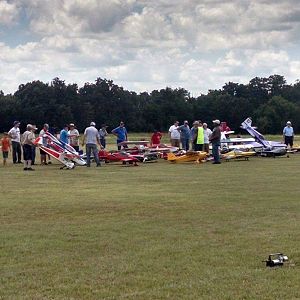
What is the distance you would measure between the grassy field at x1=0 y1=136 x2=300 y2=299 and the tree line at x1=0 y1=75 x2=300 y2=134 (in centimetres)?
8220

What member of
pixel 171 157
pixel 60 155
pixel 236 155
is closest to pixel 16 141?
pixel 60 155

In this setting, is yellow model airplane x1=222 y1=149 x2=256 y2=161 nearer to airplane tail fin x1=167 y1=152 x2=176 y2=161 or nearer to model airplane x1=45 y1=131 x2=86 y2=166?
airplane tail fin x1=167 y1=152 x2=176 y2=161

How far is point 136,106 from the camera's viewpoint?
120m

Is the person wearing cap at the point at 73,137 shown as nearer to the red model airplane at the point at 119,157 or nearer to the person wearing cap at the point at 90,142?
the red model airplane at the point at 119,157

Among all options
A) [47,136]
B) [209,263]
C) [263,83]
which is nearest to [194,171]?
[47,136]

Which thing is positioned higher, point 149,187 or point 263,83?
point 263,83

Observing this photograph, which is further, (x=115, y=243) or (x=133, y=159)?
(x=133, y=159)

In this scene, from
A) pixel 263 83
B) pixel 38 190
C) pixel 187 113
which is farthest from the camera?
pixel 263 83

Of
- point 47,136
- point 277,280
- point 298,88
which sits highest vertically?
point 298,88

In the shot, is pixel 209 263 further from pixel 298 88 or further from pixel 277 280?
pixel 298 88

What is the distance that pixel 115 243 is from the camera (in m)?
9.48

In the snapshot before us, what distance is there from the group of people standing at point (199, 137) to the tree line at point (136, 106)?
6341 centimetres

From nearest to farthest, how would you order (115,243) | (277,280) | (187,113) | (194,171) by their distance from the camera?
(277,280)
(115,243)
(194,171)
(187,113)

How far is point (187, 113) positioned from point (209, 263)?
10151 cm
